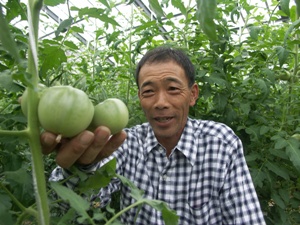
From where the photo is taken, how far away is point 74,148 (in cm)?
82

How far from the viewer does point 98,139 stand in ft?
2.70

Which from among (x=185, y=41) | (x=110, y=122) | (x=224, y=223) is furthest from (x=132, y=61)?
(x=110, y=122)

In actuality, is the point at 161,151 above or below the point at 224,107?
below

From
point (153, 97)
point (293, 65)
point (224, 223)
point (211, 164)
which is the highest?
point (293, 65)

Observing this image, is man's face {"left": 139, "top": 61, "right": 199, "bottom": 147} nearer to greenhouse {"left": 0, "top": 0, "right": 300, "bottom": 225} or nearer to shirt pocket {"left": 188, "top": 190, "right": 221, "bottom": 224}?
greenhouse {"left": 0, "top": 0, "right": 300, "bottom": 225}

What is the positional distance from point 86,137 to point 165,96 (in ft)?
2.27

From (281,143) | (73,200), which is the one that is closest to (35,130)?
(73,200)

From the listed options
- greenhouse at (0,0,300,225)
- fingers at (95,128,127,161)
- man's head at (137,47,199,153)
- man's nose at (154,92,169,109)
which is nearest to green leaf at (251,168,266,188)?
greenhouse at (0,0,300,225)

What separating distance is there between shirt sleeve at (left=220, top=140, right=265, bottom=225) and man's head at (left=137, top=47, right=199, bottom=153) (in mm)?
285

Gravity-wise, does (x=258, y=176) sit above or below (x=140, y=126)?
below

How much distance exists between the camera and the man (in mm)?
1436

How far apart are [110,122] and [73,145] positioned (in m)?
0.10

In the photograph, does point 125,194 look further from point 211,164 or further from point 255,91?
point 255,91

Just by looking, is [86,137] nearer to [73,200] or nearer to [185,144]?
[73,200]
